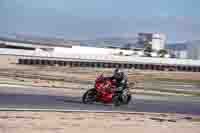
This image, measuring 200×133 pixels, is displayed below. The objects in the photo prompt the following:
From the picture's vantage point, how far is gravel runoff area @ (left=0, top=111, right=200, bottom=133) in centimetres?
1512

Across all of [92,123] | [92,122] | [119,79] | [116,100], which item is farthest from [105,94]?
[92,123]

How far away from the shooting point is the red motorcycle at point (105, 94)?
2503 cm

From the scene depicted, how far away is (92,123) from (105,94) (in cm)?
815

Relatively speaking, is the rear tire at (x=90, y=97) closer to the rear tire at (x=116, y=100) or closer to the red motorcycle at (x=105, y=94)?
the red motorcycle at (x=105, y=94)

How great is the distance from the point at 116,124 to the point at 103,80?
329 inches

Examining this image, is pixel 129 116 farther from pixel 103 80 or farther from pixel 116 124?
pixel 103 80

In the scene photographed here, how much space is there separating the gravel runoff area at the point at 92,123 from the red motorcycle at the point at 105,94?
4089mm

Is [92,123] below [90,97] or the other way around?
below

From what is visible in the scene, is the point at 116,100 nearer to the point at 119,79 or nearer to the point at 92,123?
the point at 119,79

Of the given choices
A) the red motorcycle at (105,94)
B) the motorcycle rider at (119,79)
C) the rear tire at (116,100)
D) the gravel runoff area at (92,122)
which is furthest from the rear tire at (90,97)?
the gravel runoff area at (92,122)

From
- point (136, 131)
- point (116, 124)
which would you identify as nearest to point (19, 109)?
point (116, 124)

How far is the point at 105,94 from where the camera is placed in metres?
25.1

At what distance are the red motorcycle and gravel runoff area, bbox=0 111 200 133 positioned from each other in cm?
409

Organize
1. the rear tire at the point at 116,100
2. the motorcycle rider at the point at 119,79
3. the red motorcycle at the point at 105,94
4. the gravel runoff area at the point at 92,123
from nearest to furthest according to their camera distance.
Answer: the gravel runoff area at the point at 92,123 → the red motorcycle at the point at 105,94 → the rear tire at the point at 116,100 → the motorcycle rider at the point at 119,79
